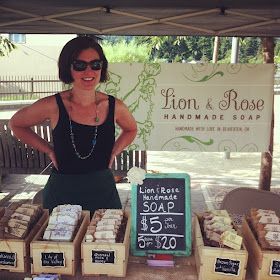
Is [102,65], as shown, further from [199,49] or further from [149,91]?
[199,49]

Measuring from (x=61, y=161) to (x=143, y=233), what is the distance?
3.01 feet

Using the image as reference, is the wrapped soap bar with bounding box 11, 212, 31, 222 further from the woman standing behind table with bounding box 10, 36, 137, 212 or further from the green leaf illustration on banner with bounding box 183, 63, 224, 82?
the green leaf illustration on banner with bounding box 183, 63, 224, 82

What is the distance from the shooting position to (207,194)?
589cm

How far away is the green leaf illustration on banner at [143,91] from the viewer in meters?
4.52

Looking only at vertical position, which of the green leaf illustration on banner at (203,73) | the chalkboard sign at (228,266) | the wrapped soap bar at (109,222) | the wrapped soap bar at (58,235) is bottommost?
the chalkboard sign at (228,266)

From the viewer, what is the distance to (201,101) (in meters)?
4.50

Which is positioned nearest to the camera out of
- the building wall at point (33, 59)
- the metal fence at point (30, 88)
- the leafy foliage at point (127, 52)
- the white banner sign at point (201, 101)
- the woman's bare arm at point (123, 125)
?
the woman's bare arm at point (123, 125)

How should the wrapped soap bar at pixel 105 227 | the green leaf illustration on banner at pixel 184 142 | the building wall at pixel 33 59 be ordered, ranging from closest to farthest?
1. the wrapped soap bar at pixel 105 227
2. the green leaf illustration on banner at pixel 184 142
3. the building wall at pixel 33 59

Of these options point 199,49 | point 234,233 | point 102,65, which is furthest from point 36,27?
point 199,49

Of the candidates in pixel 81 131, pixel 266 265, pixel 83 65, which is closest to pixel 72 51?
pixel 83 65

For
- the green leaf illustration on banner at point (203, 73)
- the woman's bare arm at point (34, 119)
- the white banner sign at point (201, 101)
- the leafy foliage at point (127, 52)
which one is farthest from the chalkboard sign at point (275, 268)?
the leafy foliage at point (127, 52)

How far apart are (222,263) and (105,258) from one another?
50 centimetres

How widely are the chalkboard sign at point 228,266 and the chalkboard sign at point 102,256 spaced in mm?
448

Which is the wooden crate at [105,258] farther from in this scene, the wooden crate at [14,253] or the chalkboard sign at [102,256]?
the wooden crate at [14,253]
